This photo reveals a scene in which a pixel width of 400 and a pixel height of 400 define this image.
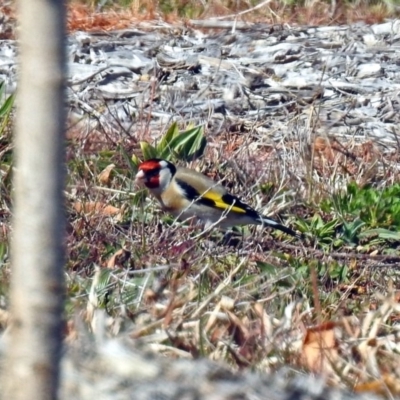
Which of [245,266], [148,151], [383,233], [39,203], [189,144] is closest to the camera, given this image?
[39,203]

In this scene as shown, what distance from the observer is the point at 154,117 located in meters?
7.25

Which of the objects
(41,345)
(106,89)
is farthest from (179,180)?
(41,345)

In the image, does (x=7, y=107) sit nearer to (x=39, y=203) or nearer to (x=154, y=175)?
(x=154, y=175)

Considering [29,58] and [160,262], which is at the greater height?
[29,58]

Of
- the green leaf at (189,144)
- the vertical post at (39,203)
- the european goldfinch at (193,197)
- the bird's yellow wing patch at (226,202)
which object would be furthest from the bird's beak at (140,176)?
the vertical post at (39,203)

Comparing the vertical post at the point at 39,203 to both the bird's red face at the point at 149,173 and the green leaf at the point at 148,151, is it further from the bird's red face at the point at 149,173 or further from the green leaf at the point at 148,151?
the green leaf at the point at 148,151

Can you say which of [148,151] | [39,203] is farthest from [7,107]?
[39,203]

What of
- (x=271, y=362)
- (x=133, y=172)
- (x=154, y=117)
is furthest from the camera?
(x=154, y=117)

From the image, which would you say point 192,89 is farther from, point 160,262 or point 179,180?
point 160,262

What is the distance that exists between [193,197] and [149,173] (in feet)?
1.92

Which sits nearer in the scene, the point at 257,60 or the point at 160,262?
the point at 160,262

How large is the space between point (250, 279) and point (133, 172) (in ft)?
7.08

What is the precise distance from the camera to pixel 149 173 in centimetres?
575

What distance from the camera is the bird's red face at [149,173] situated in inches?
223
